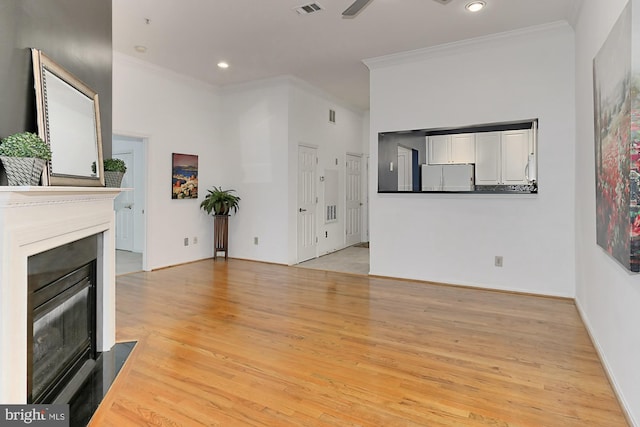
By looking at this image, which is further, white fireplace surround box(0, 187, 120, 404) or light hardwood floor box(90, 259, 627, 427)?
light hardwood floor box(90, 259, 627, 427)

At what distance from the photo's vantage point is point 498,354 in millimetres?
2730

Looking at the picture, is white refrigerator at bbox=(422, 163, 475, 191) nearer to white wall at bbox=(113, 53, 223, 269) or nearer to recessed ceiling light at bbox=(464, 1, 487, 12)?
recessed ceiling light at bbox=(464, 1, 487, 12)

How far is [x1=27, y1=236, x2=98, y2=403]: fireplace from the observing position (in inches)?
70.0

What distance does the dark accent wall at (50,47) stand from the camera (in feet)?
5.50

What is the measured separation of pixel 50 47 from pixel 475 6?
355cm

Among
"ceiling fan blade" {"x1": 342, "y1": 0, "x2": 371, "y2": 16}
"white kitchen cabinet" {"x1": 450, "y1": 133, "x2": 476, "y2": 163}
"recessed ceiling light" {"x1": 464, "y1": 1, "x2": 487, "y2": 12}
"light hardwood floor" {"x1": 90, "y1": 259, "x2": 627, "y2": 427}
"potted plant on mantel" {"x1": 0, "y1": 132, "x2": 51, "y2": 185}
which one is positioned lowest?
"light hardwood floor" {"x1": 90, "y1": 259, "x2": 627, "y2": 427}

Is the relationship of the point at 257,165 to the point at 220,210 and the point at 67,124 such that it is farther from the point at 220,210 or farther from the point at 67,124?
the point at 67,124

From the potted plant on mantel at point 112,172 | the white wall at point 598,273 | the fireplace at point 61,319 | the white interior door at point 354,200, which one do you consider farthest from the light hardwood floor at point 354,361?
the white interior door at point 354,200

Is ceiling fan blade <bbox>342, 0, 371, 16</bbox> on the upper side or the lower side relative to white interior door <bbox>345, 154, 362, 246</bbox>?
upper

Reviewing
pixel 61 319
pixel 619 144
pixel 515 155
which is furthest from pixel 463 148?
pixel 61 319

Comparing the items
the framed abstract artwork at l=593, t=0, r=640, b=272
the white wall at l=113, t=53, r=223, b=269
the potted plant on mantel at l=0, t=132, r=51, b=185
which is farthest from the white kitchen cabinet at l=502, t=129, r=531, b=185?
the white wall at l=113, t=53, r=223, b=269

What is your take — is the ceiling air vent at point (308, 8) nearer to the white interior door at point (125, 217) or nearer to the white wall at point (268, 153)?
the white wall at point (268, 153)

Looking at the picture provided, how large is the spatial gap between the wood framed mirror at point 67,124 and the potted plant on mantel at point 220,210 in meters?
3.59

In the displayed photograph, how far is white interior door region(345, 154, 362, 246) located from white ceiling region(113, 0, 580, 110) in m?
2.71
